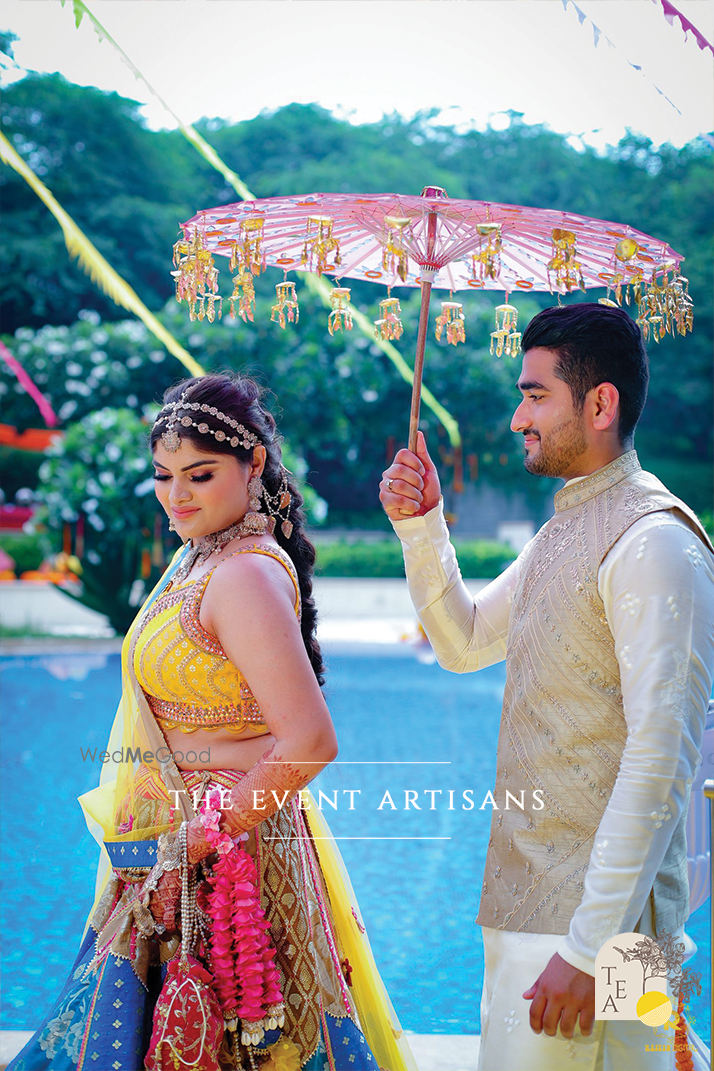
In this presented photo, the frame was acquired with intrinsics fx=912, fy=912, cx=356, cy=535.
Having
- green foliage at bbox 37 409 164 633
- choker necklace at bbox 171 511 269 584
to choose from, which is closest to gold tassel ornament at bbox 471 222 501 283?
choker necklace at bbox 171 511 269 584

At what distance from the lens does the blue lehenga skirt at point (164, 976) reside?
52.1 inches

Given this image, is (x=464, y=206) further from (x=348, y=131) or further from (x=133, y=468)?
(x=348, y=131)

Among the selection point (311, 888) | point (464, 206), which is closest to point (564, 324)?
point (464, 206)

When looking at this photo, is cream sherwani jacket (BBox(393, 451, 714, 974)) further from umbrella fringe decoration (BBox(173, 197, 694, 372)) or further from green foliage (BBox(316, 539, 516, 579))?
green foliage (BBox(316, 539, 516, 579))

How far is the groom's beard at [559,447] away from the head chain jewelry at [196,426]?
1.56 feet

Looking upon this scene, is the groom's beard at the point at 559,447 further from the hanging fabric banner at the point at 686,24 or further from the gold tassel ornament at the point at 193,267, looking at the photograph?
the hanging fabric banner at the point at 686,24

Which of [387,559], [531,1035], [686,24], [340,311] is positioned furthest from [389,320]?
[387,559]

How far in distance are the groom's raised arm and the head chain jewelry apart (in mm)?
267

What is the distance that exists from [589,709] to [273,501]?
0.65 m

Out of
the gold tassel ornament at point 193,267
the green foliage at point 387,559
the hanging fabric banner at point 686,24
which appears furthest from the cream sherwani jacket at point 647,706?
the green foliage at point 387,559

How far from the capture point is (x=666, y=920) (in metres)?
1.27

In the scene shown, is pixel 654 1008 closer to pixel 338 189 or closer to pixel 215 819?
pixel 215 819

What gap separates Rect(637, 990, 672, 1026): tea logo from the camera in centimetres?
126

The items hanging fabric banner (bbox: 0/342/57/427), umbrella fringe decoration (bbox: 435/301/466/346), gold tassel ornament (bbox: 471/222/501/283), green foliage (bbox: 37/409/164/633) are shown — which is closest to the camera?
gold tassel ornament (bbox: 471/222/501/283)
